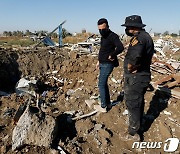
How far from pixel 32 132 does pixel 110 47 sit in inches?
80.0

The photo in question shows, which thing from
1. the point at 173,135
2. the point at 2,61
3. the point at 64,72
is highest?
the point at 2,61

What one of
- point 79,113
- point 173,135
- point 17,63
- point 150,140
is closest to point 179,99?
point 173,135

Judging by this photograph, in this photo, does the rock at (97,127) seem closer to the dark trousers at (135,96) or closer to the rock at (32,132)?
the dark trousers at (135,96)

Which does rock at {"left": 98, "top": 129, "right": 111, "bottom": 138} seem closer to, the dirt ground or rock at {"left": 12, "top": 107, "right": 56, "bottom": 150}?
the dirt ground

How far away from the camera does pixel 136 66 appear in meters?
3.60

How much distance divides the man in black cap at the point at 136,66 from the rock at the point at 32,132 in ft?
4.37

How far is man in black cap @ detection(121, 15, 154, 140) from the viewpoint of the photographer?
349cm

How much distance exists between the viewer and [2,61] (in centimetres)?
827

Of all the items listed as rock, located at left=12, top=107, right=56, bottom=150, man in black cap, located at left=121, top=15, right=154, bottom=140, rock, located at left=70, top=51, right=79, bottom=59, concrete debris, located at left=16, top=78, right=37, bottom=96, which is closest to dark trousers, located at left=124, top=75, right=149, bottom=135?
man in black cap, located at left=121, top=15, right=154, bottom=140

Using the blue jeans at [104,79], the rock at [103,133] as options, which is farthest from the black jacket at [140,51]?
the rock at [103,133]

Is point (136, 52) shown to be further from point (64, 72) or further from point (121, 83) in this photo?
point (64, 72)

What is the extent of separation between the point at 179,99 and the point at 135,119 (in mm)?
2342

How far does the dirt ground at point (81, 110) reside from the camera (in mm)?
3918

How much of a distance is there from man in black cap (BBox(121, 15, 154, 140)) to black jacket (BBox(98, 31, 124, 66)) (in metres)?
0.55
